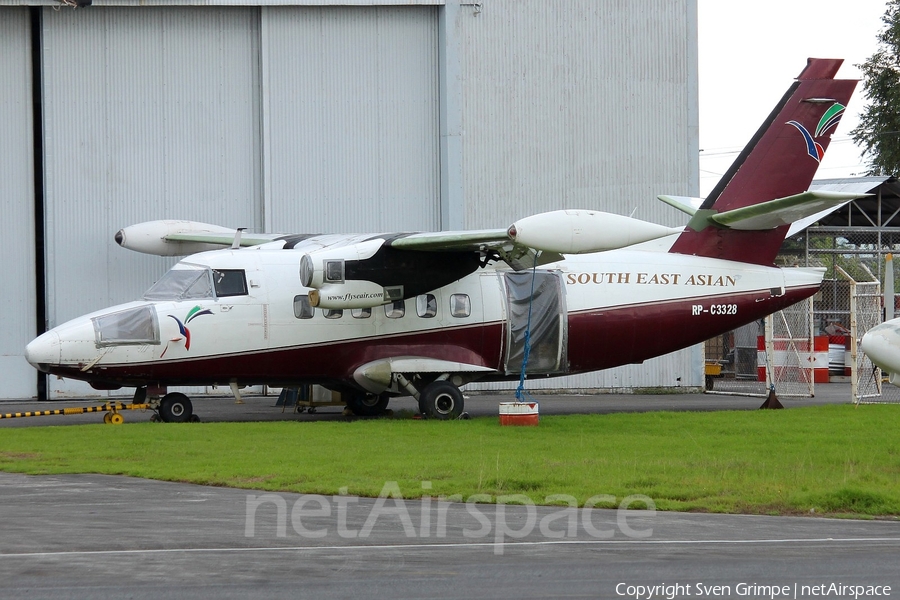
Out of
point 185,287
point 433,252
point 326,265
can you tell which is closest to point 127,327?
point 185,287

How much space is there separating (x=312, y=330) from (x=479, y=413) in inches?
177

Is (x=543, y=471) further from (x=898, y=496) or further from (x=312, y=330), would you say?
(x=312, y=330)

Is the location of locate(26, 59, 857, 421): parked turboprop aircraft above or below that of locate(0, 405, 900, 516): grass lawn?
above

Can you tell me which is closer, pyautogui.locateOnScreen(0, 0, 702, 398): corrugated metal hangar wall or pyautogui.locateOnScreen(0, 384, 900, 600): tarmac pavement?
pyautogui.locateOnScreen(0, 384, 900, 600): tarmac pavement

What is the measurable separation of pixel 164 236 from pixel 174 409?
632 cm

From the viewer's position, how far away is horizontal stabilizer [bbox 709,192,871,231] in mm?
17188

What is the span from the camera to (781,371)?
2475cm

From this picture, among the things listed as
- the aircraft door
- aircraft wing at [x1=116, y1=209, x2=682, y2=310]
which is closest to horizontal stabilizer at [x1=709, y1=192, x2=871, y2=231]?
aircraft wing at [x1=116, y1=209, x2=682, y2=310]

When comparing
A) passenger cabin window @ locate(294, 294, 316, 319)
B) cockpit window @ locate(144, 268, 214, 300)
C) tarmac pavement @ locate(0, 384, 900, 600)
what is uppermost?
cockpit window @ locate(144, 268, 214, 300)

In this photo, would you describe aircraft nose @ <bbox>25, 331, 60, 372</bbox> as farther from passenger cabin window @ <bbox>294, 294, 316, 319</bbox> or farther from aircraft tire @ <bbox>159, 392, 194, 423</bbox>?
passenger cabin window @ <bbox>294, 294, 316, 319</bbox>

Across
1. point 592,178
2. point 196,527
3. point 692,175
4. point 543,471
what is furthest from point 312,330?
point 692,175

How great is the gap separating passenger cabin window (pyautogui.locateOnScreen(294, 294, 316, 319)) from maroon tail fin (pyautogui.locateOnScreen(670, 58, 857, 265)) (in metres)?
7.07

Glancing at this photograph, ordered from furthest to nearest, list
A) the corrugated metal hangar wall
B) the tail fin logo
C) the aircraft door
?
the corrugated metal hangar wall
the tail fin logo
the aircraft door

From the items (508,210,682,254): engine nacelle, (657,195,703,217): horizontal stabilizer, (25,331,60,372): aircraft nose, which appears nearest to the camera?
(508,210,682,254): engine nacelle
